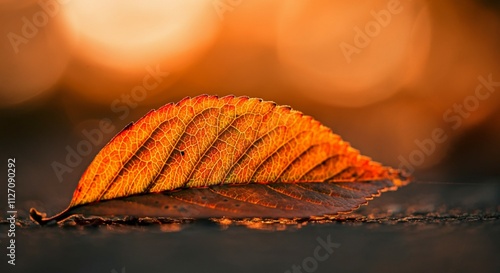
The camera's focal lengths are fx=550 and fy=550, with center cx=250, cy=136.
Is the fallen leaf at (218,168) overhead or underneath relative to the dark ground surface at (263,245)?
overhead

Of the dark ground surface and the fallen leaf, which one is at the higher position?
the fallen leaf

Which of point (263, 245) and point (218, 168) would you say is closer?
point (263, 245)

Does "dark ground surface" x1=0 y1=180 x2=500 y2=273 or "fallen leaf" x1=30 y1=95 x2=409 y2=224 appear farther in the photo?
"fallen leaf" x1=30 y1=95 x2=409 y2=224

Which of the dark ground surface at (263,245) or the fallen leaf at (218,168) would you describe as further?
the fallen leaf at (218,168)

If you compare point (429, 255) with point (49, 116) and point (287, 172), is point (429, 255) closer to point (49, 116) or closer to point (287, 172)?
point (287, 172)

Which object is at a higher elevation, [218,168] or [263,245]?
[218,168]
